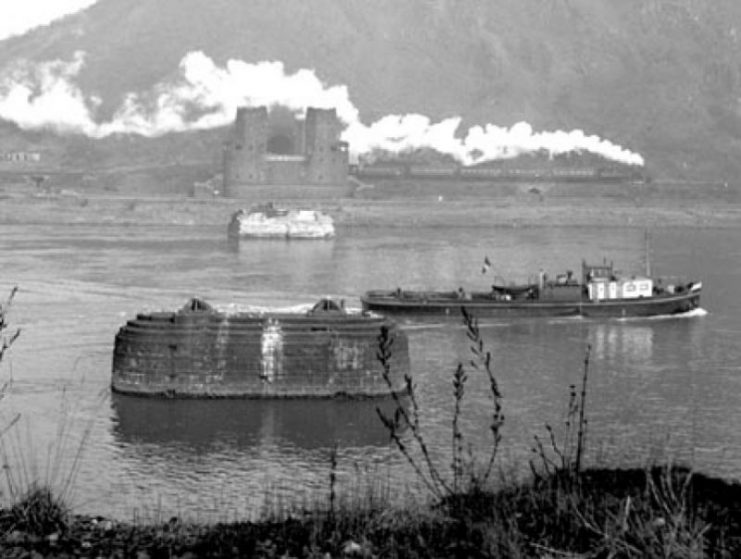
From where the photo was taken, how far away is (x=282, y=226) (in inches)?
3519

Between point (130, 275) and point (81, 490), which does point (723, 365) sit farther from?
point (130, 275)

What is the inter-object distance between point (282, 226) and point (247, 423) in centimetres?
6621

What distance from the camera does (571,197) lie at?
371 feet

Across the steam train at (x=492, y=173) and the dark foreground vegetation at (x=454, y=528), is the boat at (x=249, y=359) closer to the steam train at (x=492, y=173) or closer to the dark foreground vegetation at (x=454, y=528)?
the dark foreground vegetation at (x=454, y=528)

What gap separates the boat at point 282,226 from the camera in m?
88.1

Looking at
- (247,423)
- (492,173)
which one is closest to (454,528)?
(247,423)

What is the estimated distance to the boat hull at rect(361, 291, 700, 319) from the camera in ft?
136

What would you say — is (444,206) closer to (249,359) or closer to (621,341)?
(621,341)

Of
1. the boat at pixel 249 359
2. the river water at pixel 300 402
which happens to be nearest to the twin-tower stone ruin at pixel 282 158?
the river water at pixel 300 402

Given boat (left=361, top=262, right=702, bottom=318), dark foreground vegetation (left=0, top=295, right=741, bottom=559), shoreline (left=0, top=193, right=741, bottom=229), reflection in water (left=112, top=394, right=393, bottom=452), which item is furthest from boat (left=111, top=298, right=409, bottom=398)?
shoreline (left=0, top=193, right=741, bottom=229)

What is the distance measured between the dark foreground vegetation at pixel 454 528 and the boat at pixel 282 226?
79.0 meters

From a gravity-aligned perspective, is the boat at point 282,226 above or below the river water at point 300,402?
above

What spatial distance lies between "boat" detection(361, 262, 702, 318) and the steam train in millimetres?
71287

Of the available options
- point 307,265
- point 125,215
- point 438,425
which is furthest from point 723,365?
point 125,215
